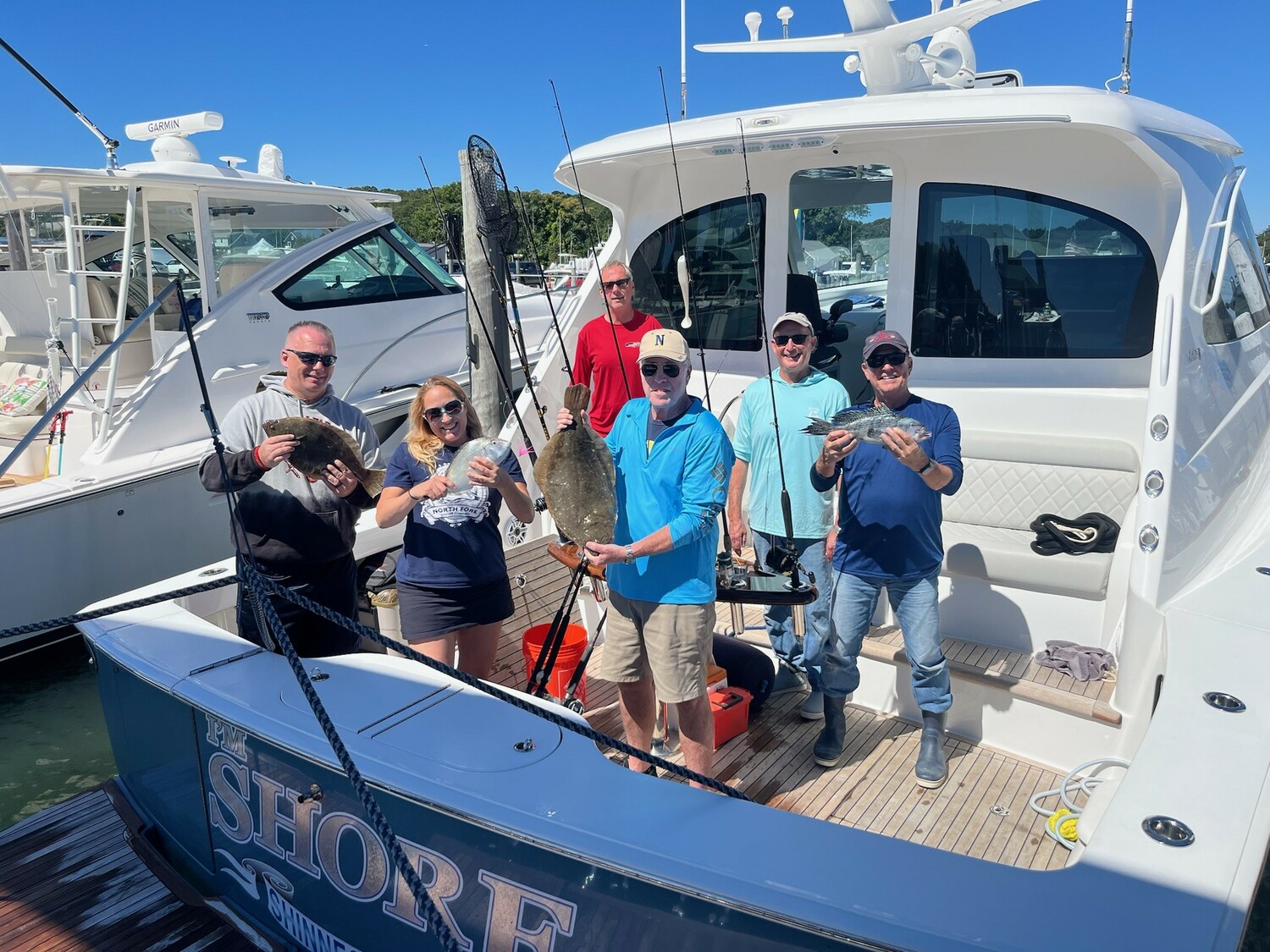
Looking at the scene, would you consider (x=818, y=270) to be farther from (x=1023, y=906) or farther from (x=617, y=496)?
(x=1023, y=906)

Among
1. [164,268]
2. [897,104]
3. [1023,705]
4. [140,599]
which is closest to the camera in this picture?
[140,599]

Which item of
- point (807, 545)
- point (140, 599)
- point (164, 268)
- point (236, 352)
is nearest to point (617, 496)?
point (807, 545)

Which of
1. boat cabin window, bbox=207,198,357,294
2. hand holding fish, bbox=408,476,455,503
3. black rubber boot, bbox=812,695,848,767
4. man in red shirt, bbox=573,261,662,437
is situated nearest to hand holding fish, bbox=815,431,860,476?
black rubber boot, bbox=812,695,848,767

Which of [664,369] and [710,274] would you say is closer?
[664,369]

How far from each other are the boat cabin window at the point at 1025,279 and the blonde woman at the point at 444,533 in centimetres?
286

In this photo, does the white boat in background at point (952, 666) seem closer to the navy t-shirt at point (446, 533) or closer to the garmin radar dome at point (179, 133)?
the navy t-shirt at point (446, 533)

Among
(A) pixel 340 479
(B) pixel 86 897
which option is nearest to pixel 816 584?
(A) pixel 340 479

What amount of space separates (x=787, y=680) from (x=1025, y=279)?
2.49m

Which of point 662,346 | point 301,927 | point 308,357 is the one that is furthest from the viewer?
point 308,357

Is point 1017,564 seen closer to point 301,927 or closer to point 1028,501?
point 1028,501

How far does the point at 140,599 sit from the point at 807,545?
2690 millimetres

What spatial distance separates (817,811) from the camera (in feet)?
11.5

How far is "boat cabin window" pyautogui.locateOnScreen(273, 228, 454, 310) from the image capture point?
323 inches

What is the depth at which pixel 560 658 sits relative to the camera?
4.20 m
